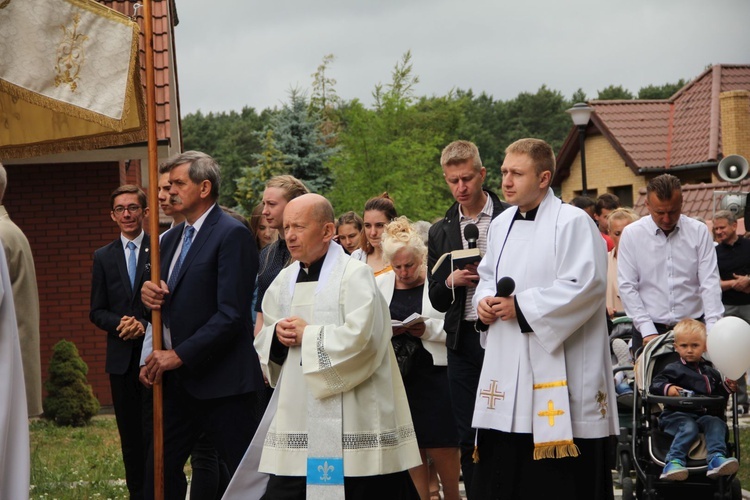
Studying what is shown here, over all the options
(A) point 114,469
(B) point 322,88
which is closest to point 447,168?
(A) point 114,469

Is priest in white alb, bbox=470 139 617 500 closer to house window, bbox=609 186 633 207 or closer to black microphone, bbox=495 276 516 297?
black microphone, bbox=495 276 516 297

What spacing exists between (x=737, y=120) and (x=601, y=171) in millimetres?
8319

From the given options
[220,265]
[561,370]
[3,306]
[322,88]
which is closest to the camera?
[3,306]

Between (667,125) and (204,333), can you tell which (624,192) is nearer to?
(667,125)

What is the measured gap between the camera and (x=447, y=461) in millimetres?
8328

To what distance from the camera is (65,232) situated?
659 inches

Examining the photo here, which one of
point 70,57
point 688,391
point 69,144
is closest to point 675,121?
point 688,391

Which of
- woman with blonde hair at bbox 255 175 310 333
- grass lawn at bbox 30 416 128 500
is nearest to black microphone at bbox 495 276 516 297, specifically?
woman with blonde hair at bbox 255 175 310 333

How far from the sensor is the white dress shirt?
8.59 m

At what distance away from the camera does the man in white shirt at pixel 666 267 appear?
28.0 feet

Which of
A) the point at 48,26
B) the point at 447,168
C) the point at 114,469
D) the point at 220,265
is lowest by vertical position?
the point at 114,469

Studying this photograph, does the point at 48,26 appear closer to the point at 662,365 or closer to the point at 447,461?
the point at 447,461

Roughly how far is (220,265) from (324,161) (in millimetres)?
31636

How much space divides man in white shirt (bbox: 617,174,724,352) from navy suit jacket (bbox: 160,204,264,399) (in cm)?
330
